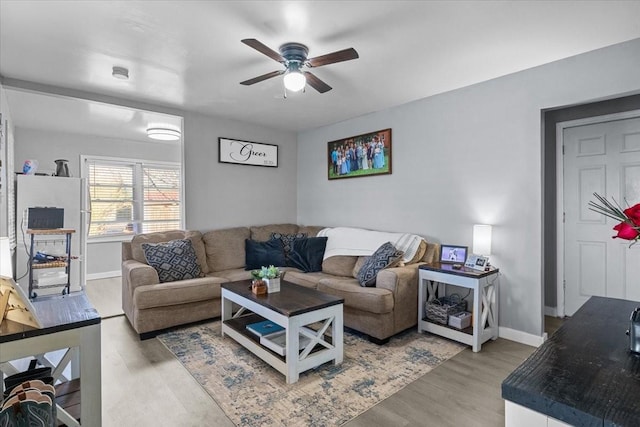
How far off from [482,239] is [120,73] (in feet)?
11.4

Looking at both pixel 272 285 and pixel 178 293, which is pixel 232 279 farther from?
pixel 272 285

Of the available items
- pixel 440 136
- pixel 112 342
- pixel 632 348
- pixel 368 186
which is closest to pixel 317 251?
pixel 368 186

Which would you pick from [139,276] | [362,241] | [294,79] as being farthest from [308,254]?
[294,79]

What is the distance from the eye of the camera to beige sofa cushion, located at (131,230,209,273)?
3.63 metres

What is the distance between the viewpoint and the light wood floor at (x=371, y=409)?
191 cm

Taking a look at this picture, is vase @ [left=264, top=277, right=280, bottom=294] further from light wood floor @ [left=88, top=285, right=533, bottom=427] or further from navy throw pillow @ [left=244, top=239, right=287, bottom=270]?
navy throw pillow @ [left=244, top=239, right=287, bottom=270]

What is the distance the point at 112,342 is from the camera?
2959mm

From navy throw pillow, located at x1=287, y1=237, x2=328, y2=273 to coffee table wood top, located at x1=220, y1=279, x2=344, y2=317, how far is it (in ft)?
3.48

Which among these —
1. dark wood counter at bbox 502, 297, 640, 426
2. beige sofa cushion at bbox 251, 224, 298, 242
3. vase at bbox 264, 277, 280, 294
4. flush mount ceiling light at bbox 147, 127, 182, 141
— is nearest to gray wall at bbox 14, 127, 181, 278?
flush mount ceiling light at bbox 147, 127, 182, 141

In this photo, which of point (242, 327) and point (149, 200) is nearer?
point (242, 327)

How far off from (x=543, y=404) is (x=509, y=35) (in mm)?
2407

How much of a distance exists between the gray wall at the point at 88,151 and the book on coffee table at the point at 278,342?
14.9 ft

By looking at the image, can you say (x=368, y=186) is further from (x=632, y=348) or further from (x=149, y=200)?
(x=149, y=200)

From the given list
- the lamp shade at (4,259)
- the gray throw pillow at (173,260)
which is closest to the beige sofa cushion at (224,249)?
the gray throw pillow at (173,260)
